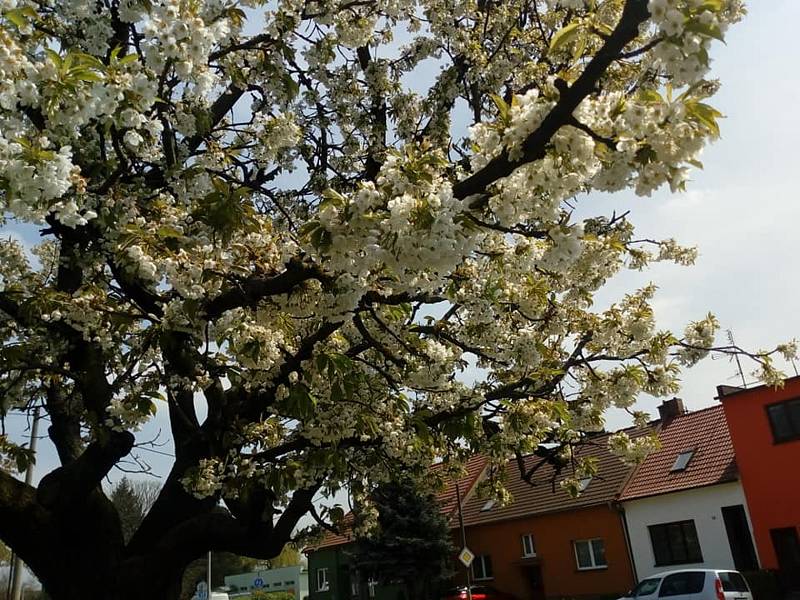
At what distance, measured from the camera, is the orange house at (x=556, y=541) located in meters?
21.3

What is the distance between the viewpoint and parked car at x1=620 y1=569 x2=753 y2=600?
13.9 meters

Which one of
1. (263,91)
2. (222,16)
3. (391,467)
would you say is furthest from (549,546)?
(222,16)

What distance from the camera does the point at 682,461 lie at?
21.2 m

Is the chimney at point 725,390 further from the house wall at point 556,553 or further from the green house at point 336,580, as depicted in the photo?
the green house at point 336,580

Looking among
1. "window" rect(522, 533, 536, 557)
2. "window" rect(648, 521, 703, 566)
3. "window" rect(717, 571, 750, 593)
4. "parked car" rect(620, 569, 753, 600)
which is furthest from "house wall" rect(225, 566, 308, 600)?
"window" rect(717, 571, 750, 593)

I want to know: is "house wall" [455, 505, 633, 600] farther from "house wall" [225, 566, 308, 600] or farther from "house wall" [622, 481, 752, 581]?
"house wall" [225, 566, 308, 600]

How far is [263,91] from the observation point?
25.0 feet

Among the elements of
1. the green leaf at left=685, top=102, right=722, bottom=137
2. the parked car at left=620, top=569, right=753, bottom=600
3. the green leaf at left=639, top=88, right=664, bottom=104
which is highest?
the green leaf at left=639, top=88, right=664, bottom=104

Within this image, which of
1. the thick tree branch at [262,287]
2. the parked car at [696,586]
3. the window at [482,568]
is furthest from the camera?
the window at [482,568]

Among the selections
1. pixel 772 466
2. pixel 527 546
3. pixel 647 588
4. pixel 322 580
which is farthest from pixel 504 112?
pixel 322 580

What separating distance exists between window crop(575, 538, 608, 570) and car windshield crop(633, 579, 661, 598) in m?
6.26

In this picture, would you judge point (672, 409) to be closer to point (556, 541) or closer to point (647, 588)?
point (556, 541)

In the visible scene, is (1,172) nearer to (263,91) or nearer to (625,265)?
(263,91)

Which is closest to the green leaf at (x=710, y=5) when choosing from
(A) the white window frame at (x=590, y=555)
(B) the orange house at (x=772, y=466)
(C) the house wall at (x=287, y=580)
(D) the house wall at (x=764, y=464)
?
(D) the house wall at (x=764, y=464)
